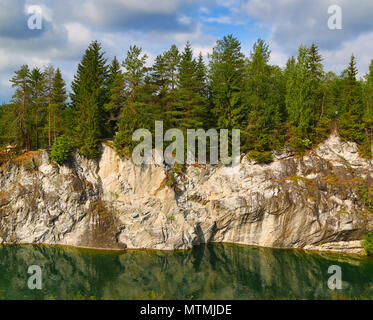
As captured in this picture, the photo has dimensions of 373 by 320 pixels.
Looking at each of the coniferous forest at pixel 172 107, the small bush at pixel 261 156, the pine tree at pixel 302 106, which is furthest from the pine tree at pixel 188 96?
the pine tree at pixel 302 106

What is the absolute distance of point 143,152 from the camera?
3331 cm

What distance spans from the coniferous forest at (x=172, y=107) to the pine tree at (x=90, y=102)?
0.13 metres

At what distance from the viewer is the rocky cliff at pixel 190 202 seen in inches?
1225

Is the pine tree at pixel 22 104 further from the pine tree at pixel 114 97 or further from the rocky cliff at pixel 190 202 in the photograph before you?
the pine tree at pixel 114 97

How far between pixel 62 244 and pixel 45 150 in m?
12.5

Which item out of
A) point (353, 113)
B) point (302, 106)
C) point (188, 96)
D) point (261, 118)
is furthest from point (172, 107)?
point (353, 113)

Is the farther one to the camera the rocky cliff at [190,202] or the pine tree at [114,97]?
the pine tree at [114,97]

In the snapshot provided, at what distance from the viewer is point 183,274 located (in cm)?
2562

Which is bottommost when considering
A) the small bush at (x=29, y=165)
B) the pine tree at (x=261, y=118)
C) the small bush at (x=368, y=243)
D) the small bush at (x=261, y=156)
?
the small bush at (x=368, y=243)

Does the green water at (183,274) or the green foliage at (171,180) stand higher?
the green foliage at (171,180)

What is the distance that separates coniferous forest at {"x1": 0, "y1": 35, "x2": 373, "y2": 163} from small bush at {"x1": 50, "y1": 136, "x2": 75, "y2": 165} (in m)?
0.13

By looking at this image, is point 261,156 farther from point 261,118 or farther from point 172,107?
point 172,107

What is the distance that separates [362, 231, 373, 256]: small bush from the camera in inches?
1146
